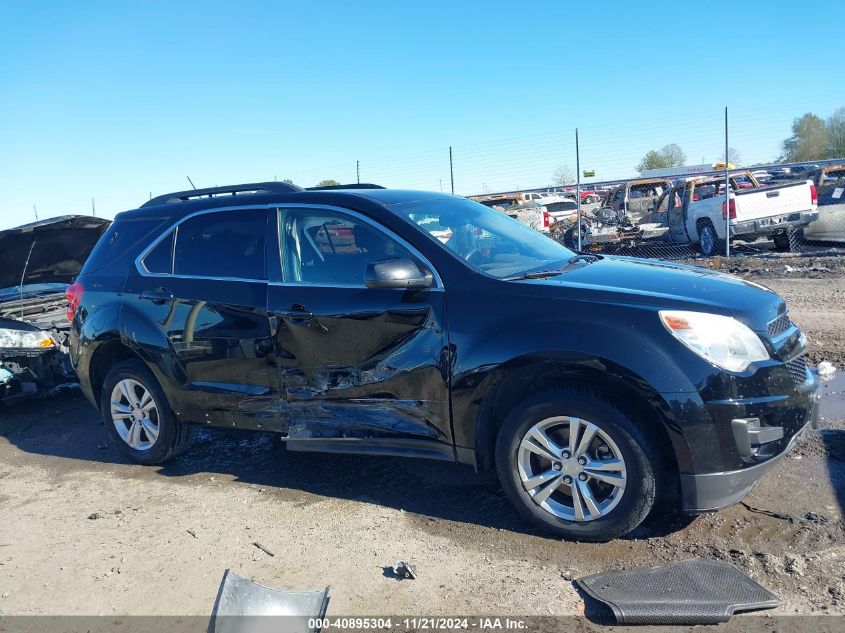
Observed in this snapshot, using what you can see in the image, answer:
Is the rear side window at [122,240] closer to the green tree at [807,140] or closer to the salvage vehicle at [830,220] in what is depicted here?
the salvage vehicle at [830,220]

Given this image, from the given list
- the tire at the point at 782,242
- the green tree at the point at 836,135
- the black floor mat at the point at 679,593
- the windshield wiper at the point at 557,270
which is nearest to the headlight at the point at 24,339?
the windshield wiper at the point at 557,270

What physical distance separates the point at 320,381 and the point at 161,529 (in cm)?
129

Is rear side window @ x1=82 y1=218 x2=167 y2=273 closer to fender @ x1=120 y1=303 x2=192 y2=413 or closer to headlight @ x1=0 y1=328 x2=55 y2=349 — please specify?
fender @ x1=120 y1=303 x2=192 y2=413

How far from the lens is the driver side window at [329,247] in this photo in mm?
4305

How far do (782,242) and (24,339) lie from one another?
13601 millimetres

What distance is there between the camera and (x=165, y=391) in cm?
512

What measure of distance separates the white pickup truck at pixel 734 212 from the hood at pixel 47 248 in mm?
10575

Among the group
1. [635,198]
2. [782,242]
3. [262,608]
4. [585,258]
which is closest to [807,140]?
[635,198]

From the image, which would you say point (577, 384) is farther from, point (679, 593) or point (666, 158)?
point (666, 158)

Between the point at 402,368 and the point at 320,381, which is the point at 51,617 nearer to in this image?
the point at 320,381

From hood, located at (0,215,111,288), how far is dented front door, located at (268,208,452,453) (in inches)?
163

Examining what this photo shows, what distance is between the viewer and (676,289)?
371cm

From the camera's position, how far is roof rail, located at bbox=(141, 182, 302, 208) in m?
5.01

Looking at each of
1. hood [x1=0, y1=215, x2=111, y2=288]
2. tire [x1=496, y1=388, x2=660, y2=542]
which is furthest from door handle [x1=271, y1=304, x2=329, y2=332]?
hood [x1=0, y1=215, x2=111, y2=288]
